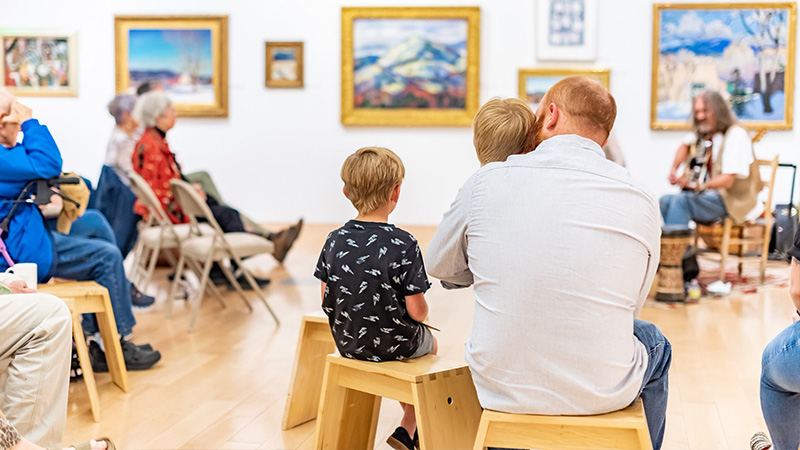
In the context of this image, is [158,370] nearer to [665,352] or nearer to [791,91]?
[665,352]

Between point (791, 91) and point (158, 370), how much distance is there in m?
8.17

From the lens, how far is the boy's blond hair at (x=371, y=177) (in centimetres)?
262

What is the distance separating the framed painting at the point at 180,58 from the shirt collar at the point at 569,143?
8.85 metres

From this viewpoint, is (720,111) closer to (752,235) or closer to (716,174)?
(716,174)

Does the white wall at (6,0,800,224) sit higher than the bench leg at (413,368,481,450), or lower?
higher

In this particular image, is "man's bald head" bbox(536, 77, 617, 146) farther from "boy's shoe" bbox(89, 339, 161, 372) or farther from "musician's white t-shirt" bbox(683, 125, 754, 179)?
"musician's white t-shirt" bbox(683, 125, 754, 179)

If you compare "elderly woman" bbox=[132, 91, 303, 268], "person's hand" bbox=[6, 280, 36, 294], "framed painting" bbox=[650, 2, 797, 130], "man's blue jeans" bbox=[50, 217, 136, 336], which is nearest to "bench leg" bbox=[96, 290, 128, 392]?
"man's blue jeans" bbox=[50, 217, 136, 336]

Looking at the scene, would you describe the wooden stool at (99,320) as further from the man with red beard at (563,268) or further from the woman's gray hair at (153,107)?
the woman's gray hair at (153,107)

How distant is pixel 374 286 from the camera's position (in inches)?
102

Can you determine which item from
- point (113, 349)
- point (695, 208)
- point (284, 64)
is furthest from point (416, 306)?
point (284, 64)

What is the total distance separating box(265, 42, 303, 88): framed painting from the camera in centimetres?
1045

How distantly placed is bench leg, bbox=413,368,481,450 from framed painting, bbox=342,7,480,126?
7.83 meters

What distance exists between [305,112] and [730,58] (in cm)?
496

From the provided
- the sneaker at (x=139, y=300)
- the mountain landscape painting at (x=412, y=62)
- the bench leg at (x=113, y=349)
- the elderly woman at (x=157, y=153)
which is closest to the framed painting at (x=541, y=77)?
the mountain landscape painting at (x=412, y=62)
